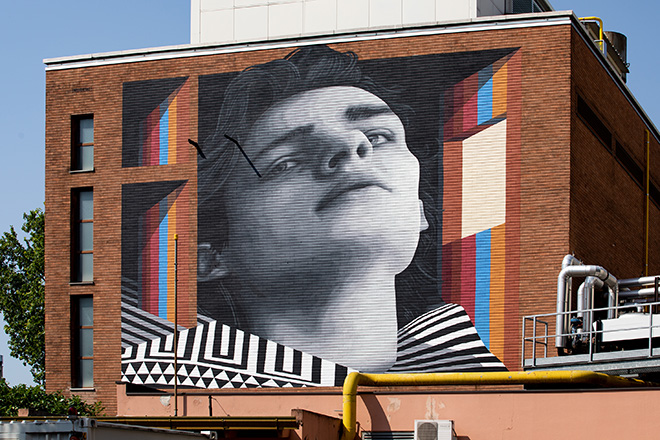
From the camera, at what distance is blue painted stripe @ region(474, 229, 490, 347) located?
3155 centimetres

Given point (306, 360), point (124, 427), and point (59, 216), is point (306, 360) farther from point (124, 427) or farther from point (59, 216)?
point (124, 427)

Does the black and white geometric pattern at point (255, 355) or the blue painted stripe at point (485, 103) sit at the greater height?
the blue painted stripe at point (485, 103)

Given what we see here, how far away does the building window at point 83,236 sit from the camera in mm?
36250

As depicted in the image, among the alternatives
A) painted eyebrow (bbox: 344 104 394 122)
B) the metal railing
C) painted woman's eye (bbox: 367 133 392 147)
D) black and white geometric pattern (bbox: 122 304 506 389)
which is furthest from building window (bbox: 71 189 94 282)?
the metal railing

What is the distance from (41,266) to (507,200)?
3618cm

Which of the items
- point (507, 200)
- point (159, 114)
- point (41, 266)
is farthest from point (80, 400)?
point (41, 266)

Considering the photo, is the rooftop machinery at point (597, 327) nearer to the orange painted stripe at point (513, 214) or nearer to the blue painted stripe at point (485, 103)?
the orange painted stripe at point (513, 214)

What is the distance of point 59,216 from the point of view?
36688 mm

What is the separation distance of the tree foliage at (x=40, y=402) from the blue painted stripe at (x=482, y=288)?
1277 cm

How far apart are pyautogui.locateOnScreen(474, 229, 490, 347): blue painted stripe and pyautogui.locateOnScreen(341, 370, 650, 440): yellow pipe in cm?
691

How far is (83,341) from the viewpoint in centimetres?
3591

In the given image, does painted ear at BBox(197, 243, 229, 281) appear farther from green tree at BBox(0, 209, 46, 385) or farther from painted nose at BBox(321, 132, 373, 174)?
green tree at BBox(0, 209, 46, 385)

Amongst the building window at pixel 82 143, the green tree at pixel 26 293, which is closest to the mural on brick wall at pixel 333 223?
the building window at pixel 82 143

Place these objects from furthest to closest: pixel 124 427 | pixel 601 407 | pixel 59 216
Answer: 1. pixel 59 216
2. pixel 601 407
3. pixel 124 427
